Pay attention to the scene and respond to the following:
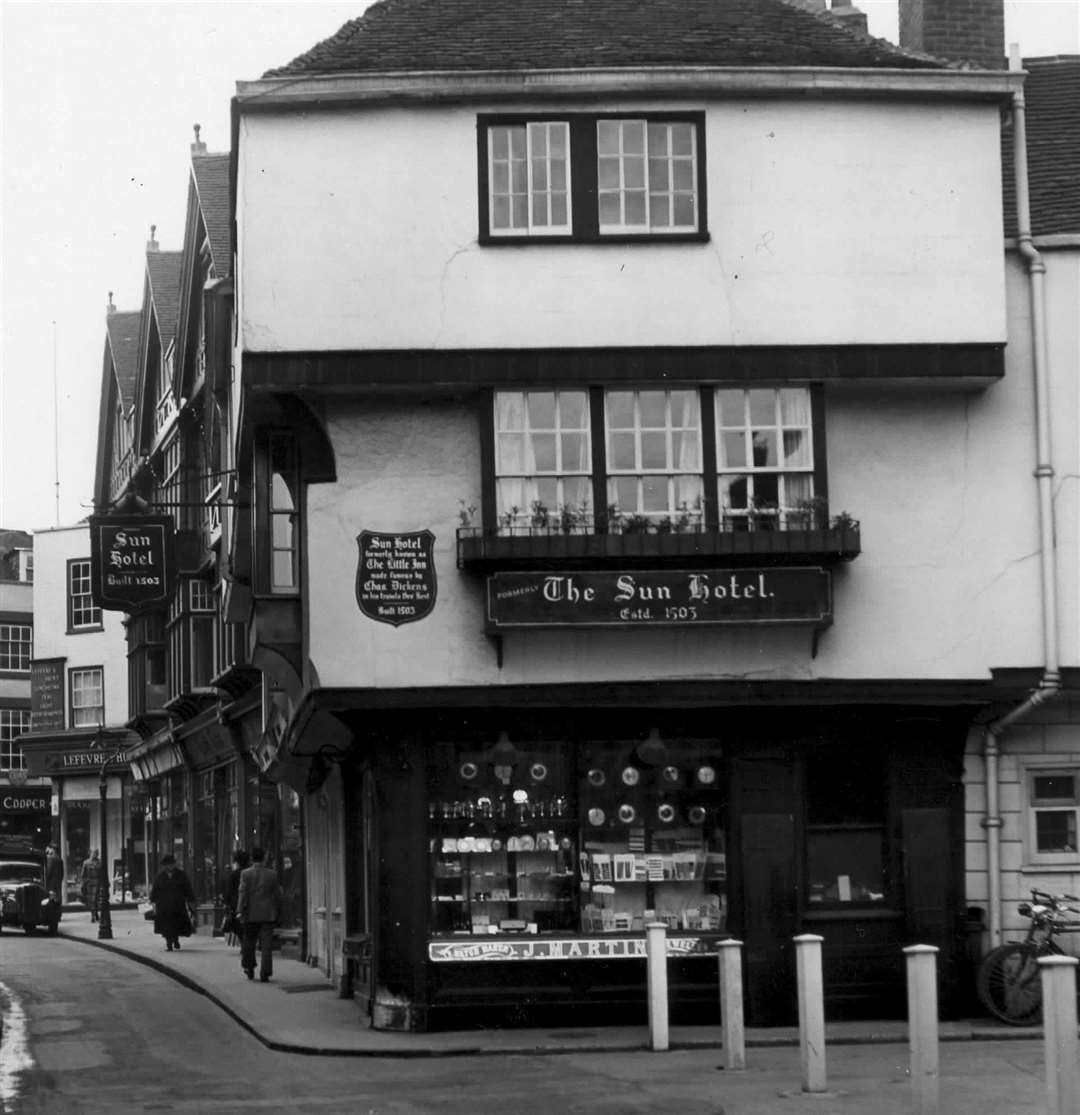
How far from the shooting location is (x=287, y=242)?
20906mm

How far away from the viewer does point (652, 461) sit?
20922mm

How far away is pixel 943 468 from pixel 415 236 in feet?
18.5

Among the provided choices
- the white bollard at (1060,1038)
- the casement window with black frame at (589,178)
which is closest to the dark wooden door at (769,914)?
the casement window with black frame at (589,178)

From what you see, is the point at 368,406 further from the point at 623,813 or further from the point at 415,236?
the point at 623,813

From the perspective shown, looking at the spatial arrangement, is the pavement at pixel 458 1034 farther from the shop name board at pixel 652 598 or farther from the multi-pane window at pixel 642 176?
the multi-pane window at pixel 642 176

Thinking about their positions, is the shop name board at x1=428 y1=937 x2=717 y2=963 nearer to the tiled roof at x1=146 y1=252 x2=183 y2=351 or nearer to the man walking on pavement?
the man walking on pavement

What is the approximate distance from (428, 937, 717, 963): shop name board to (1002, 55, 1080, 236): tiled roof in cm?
814

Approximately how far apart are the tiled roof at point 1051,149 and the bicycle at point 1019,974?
6.84m

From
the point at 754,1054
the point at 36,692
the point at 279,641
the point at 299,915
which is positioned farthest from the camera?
the point at 36,692

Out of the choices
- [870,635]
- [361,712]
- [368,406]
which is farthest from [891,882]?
[368,406]

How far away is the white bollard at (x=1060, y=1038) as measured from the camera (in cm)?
1180

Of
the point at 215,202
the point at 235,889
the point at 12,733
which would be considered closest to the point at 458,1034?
the point at 235,889

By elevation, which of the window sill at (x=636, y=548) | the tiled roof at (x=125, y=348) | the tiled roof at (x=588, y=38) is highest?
the tiled roof at (x=125, y=348)

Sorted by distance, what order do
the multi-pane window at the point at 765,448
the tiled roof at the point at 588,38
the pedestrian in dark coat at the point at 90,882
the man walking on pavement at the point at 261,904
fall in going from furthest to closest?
the pedestrian in dark coat at the point at 90,882, the man walking on pavement at the point at 261,904, the tiled roof at the point at 588,38, the multi-pane window at the point at 765,448
